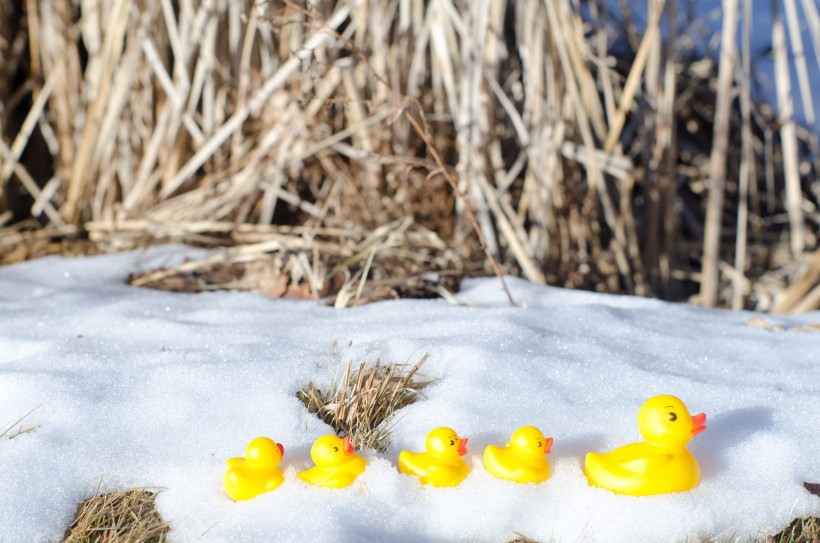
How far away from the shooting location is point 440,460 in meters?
1.17

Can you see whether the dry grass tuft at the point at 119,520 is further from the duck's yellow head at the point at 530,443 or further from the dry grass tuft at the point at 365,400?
the duck's yellow head at the point at 530,443

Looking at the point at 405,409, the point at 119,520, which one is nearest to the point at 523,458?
the point at 405,409

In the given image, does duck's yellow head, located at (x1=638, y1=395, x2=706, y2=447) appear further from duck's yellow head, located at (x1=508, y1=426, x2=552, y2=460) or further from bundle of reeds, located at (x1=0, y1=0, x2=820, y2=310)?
bundle of reeds, located at (x1=0, y1=0, x2=820, y2=310)

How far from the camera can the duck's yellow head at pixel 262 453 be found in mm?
1137

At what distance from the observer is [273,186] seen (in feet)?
7.95

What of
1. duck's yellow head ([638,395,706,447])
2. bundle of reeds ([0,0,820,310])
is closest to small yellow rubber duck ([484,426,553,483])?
duck's yellow head ([638,395,706,447])

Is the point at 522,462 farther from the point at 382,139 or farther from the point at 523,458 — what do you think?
the point at 382,139

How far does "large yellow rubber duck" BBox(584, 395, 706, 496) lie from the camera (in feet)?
3.74

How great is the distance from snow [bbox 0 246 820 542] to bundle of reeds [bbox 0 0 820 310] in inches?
20.3

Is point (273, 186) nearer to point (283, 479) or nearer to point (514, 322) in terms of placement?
point (514, 322)

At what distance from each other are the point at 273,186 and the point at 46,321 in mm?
871

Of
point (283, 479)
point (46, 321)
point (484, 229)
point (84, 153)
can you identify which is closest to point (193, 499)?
point (283, 479)

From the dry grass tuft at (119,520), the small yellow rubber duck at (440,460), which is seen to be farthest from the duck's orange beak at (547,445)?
the dry grass tuft at (119,520)

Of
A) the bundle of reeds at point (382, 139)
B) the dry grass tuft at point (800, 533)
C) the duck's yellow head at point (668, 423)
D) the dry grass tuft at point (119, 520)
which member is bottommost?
the dry grass tuft at point (119, 520)
